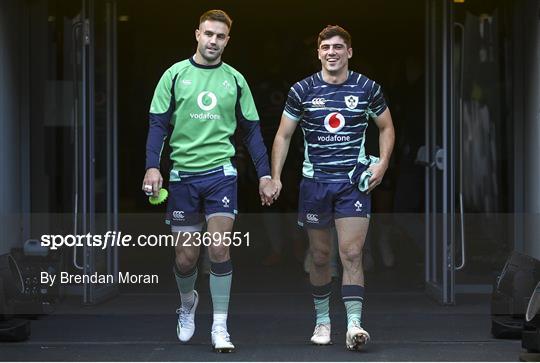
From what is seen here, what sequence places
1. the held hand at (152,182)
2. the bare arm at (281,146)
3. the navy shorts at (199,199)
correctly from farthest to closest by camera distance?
the bare arm at (281,146)
the navy shorts at (199,199)
the held hand at (152,182)

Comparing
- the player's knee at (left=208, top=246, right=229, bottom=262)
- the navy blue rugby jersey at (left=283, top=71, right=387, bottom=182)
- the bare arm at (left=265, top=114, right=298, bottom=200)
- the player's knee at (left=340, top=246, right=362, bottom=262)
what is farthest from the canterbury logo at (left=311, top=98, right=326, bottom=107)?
the player's knee at (left=208, top=246, right=229, bottom=262)

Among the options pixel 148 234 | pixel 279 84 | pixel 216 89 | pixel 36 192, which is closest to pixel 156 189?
pixel 216 89

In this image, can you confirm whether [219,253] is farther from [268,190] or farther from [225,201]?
[268,190]

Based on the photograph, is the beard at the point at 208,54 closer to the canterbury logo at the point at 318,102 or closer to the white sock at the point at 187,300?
the canterbury logo at the point at 318,102

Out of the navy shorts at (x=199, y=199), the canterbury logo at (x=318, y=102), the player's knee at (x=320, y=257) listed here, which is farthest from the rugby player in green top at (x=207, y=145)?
the player's knee at (x=320, y=257)

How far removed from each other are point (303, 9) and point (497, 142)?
137 inches

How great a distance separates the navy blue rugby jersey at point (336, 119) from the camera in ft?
23.2

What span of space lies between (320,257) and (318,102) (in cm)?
87

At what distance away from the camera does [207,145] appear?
7.07 metres

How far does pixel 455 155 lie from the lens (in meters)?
9.44

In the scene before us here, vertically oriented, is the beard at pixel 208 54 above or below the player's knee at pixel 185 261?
above

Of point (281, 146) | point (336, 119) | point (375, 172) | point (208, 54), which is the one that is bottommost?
point (375, 172)

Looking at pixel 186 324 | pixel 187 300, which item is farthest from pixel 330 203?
pixel 186 324

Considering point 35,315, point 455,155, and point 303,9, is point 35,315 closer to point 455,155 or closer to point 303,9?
point 455,155
